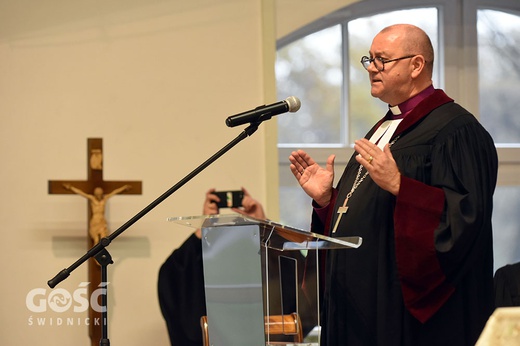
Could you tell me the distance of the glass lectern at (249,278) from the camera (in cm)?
300

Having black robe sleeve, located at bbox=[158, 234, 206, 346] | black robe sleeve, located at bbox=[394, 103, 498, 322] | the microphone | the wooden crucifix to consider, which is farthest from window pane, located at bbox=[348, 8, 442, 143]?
the microphone

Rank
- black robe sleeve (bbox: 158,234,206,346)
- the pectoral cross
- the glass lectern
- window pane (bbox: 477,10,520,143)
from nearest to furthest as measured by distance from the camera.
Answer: the glass lectern
the pectoral cross
black robe sleeve (bbox: 158,234,206,346)
window pane (bbox: 477,10,520,143)

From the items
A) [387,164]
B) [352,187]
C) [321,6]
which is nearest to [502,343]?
[387,164]

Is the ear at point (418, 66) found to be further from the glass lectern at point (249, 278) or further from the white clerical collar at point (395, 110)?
the glass lectern at point (249, 278)

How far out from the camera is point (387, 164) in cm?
335

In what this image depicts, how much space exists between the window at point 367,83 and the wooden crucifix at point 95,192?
1415mm

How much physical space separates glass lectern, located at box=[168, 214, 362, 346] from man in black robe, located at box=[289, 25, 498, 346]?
1.45 ft

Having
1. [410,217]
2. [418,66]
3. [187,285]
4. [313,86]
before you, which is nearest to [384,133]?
[418,66]

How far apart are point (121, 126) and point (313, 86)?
61.1 inches

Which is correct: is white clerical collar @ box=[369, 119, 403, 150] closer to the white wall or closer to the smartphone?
the smartphone

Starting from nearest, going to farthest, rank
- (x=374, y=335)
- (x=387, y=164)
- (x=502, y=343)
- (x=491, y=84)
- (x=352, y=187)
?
(x=502, y=343), (x=387, y=164), (x=374, y=335), (x=352, y=187), (x=491, y=84)

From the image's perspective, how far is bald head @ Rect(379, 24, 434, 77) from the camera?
150 inches

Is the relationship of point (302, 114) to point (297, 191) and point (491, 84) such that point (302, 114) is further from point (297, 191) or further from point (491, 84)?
point (491, 84)

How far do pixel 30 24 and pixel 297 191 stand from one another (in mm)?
2250
